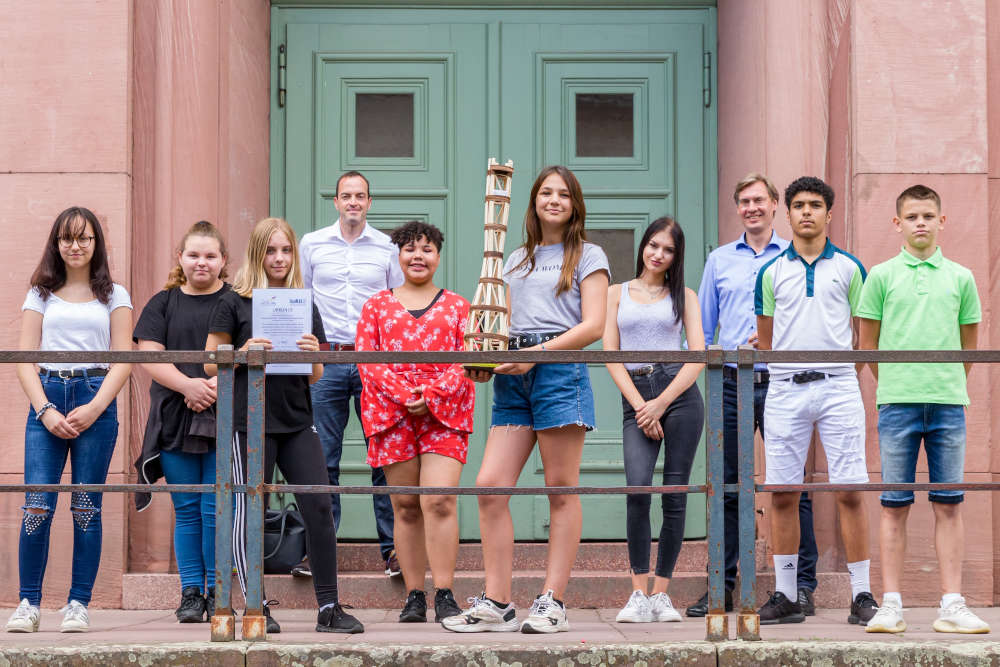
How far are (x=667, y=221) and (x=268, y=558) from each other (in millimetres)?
2614

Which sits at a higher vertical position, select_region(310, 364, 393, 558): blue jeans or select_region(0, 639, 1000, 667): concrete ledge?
select_region(310, 364, 393, 558): blue jeans

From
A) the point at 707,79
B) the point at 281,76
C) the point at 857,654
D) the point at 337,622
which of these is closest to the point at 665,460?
the point at 857,654

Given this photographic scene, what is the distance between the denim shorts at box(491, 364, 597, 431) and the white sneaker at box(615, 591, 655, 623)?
927 mm

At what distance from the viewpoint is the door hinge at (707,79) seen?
26.8 ft

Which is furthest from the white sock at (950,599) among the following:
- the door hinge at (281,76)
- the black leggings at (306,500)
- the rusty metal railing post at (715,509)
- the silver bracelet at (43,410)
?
the door hinge at (281,76)

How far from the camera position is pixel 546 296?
5547 mm

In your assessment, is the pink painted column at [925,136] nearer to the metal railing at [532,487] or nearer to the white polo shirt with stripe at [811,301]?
the white polo shirt with stripe at [811,301]

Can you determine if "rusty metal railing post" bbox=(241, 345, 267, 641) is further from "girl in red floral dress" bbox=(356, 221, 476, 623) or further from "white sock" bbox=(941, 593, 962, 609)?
"white sock" bbox=(941, 593, 962, 609)

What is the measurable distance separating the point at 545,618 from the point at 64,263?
273 centimetres

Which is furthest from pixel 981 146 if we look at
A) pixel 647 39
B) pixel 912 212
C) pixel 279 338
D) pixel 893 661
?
pixel 279 338

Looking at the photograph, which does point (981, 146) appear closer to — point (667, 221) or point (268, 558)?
point (667, 221)

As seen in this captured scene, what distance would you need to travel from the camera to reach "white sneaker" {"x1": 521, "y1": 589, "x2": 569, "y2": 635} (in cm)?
512

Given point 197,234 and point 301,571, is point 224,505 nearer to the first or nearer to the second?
point 197,234

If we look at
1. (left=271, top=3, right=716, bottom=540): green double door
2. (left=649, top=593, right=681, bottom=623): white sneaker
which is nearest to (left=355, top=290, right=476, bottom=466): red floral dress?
(left=649, top=593, right=681, bottom=623): white sneaker
